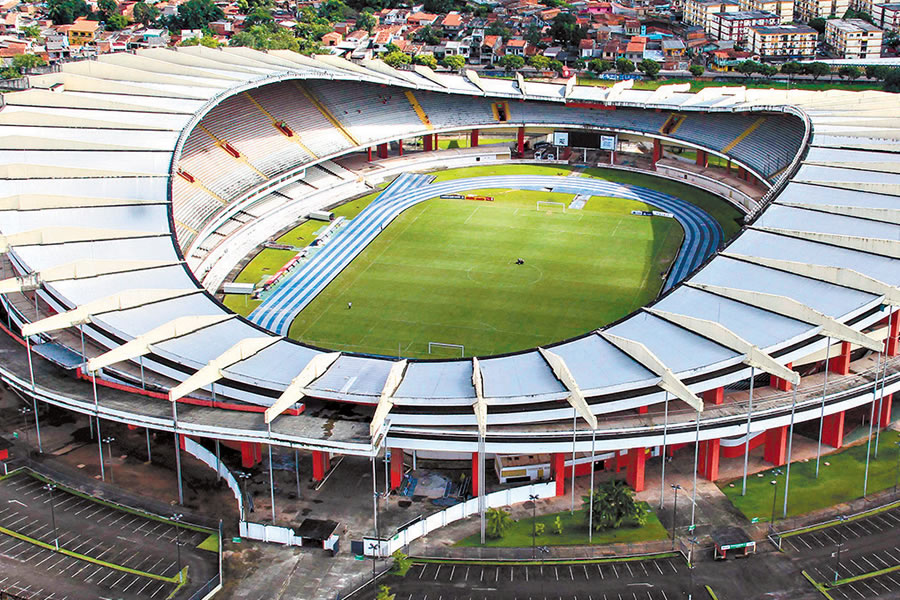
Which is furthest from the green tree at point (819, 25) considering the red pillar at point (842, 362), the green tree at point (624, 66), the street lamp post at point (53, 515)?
the street lamp post at point (53, 515)

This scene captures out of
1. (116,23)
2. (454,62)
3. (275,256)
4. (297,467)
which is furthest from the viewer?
(116,23)

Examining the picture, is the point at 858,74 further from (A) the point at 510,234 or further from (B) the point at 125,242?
(B) the point at 125,242

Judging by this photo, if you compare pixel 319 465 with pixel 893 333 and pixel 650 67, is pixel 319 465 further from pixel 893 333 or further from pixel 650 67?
pixel 650 67

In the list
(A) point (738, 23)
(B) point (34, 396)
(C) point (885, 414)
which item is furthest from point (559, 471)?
(A) point (738, 23)

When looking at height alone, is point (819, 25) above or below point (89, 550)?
above

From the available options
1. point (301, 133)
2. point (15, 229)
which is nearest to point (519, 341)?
point (15, 229)

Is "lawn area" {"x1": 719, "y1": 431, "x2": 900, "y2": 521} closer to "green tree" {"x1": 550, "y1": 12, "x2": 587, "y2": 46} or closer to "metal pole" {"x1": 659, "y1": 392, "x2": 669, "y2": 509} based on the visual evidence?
"metal pole" {"x1": 659, "y1": 392, "x2": 669, "y2": 509}
